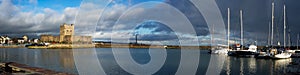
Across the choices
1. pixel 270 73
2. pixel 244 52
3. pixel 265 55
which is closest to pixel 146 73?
pixel 270 73

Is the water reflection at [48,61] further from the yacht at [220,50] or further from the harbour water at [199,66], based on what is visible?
the yacht at [220,50]

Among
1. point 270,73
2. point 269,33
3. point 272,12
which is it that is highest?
point 272,12

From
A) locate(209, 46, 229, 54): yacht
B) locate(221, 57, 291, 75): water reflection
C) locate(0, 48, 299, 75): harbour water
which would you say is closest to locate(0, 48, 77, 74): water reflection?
locate(0, 48, 299, 75): harbour water

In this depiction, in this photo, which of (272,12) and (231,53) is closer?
(272,12)

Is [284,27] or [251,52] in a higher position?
[284,27]

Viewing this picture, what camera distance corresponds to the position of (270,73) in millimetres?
43125

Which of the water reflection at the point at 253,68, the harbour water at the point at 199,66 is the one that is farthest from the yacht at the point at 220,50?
the water reflection at the point at 253,68

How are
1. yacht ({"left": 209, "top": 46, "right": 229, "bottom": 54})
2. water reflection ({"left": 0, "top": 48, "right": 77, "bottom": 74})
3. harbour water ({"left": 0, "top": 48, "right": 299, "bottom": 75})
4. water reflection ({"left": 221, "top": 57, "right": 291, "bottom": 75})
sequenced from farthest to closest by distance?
yacht ({"left": 209, "top": 46, "right": 229, "bottom": 54}), water reflection ({"left": 0, "top": 48, "right": 77, "bottom": 74}), harbour water ({"left": 0, "top": 48, "right": 299, "bottom": 75}), water reflection ({"left": 221, "top": 57, "right": 291, "bottom": 75})

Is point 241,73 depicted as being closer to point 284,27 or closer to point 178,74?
point 178,74

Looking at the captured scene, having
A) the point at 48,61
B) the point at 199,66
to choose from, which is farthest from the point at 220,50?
the point at 48,61

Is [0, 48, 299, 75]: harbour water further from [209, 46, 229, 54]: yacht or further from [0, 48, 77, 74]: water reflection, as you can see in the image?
[209, 46, 229, 54]: yacht

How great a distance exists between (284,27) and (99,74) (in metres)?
64.7

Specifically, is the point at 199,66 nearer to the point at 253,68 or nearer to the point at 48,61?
the point at 253,68

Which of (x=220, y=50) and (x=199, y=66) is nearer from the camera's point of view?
(x=199, y=66)
